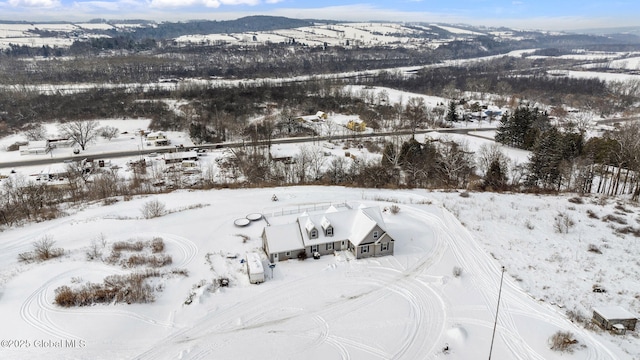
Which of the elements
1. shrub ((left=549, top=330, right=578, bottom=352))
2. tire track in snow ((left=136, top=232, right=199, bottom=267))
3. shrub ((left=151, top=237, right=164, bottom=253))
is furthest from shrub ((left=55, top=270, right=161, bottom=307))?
shrub ((left=549, top=330, right=578, bottom=352))

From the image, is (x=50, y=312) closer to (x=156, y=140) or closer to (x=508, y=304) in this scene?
(x=508, y=304)

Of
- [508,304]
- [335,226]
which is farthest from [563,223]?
[335,226]

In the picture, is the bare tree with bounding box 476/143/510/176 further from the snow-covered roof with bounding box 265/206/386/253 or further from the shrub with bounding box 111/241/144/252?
the shrub with bounding box 111/241/144/252

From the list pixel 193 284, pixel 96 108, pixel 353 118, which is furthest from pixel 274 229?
pixel 96 108

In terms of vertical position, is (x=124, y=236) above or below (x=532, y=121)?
below

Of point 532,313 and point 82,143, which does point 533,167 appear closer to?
point 532,313

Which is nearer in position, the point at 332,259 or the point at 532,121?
the point at 332,259

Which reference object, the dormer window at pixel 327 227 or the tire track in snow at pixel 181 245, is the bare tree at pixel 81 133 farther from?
the dormer window at pixel 327 227
